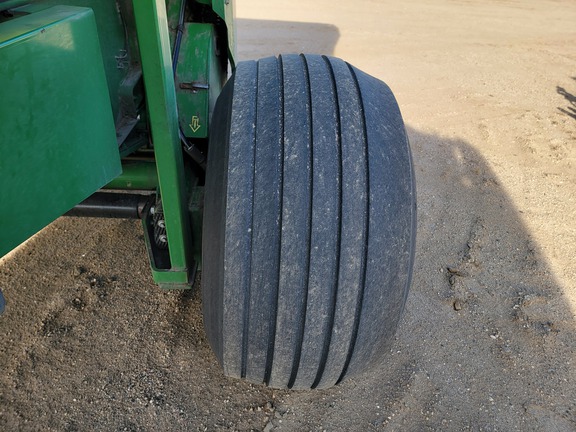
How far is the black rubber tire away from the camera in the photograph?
155 centimetres

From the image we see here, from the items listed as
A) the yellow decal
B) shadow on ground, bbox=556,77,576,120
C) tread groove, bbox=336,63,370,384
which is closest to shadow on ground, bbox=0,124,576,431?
tread groove, bbox=336,63,370,384

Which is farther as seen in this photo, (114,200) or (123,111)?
(114,200)

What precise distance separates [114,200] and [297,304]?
0.93 meters

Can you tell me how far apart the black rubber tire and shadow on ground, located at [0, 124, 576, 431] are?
540 mm

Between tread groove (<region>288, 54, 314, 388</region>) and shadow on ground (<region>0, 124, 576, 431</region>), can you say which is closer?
tread groove (<region>288, 54, 314, 388</region>)

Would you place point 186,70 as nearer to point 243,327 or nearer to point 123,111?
point 123,111

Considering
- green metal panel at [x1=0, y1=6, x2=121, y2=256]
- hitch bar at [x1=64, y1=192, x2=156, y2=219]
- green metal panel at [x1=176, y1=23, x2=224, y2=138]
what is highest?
green metal panel at [x1=0, y1=6, x2=121, y2=256]

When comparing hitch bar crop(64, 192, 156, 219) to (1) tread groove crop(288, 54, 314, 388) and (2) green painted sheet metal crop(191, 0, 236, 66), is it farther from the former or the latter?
(2) green painted sheet metal crop(191, 0, 236, 66)

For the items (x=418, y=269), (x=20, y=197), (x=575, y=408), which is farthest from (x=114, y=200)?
(x=575, y=408)

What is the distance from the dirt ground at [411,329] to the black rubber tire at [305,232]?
57cm

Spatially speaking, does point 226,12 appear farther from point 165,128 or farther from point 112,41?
point 165,128

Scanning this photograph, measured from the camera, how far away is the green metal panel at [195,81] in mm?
2270

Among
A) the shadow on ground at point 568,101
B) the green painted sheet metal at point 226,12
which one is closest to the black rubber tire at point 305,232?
the green painted sheet metal at point 226,12

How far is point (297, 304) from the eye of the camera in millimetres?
1582
